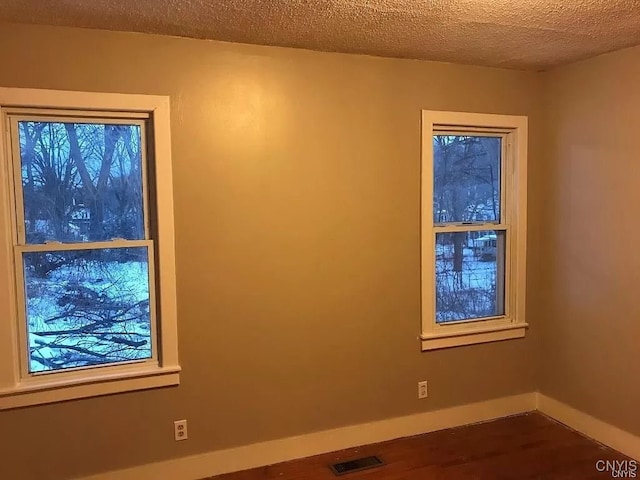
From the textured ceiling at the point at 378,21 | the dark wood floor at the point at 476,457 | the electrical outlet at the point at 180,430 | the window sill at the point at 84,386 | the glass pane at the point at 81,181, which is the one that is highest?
the textured ceiling at the point at 378,21

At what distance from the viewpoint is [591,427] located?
330 cm

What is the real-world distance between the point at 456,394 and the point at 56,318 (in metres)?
2.36

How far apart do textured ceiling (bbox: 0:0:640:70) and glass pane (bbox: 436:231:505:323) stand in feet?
3.78

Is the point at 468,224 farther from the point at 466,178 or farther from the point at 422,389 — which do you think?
the point at 422,389

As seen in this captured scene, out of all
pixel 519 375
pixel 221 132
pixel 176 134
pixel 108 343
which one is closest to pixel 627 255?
pixel 519 375

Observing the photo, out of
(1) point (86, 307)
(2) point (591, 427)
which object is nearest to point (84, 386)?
(1) point (86, 307)

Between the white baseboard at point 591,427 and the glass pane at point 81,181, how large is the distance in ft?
9.10

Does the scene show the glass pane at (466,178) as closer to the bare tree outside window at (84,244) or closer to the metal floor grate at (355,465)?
the metal floor grate at (355,465)

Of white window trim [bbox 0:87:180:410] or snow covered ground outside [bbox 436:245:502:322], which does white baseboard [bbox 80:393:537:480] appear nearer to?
white window trim [bbox 0:87:180:410]

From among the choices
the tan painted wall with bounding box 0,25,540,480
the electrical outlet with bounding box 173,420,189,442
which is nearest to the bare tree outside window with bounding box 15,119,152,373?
the tan painted wall with bounding box 0,25,540,480

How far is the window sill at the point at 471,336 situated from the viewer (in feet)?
11.0

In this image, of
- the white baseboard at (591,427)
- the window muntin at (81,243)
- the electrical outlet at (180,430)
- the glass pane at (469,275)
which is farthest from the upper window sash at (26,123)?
the white baseboard at (591,427)

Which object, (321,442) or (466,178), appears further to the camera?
(466,178)

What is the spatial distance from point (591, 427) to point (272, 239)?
2212mm
